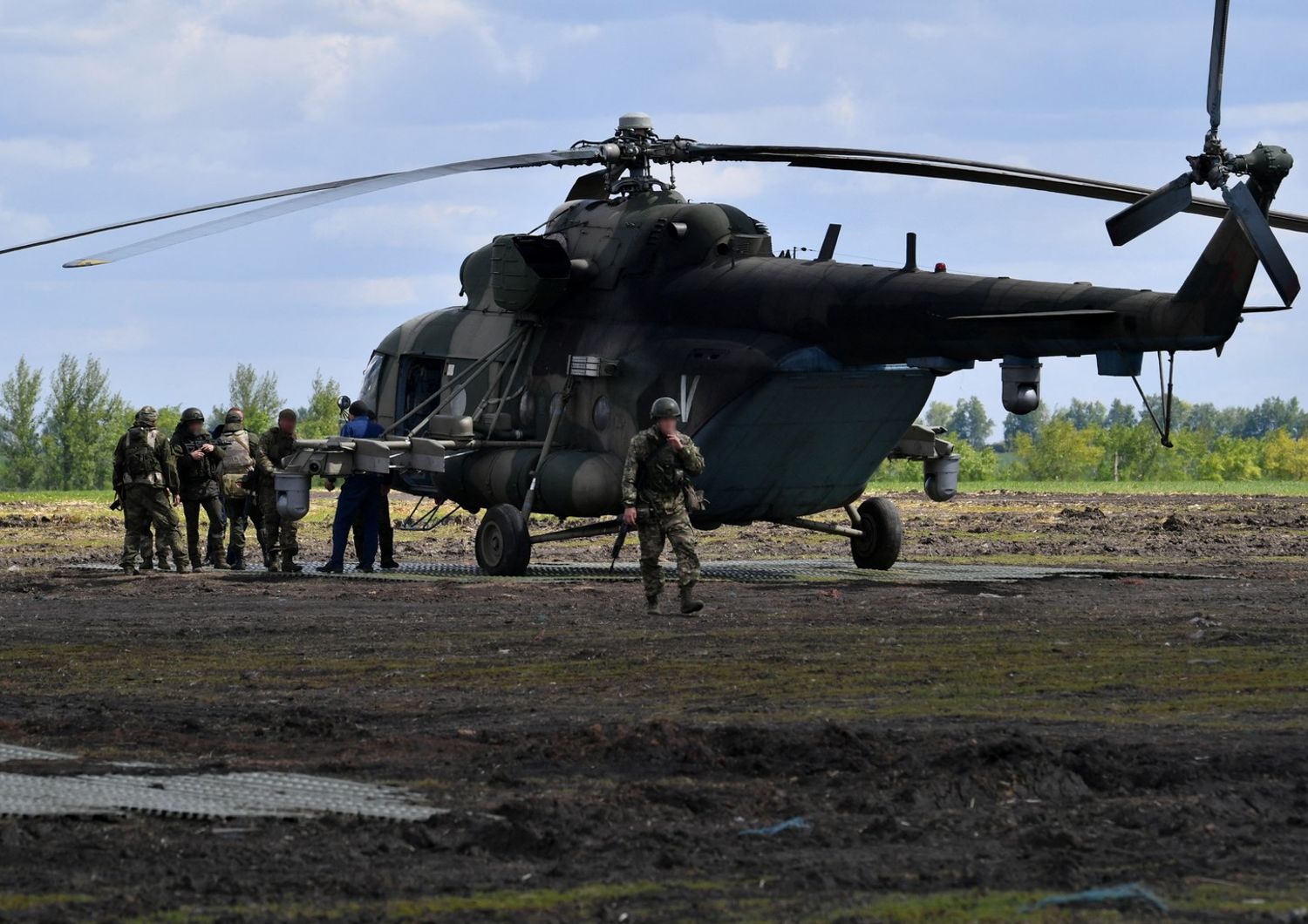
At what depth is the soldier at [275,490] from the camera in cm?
2075

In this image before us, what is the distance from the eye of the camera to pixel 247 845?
650cm

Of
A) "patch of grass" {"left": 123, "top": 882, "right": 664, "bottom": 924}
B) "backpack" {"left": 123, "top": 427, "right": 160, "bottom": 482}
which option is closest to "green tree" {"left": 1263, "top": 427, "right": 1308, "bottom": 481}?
"backpack" {"left": 123, "top": 427, "right": 160, "bottom": 482}

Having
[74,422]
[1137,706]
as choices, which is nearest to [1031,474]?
[74,422]

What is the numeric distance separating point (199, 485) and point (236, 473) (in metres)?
0.44

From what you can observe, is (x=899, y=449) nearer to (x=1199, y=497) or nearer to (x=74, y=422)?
(x=1199, y=497)

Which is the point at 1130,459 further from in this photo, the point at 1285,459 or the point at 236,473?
the point at 236,473

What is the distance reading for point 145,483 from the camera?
66.9ft

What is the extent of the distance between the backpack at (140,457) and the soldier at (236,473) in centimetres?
90

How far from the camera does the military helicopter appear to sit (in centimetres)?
1608

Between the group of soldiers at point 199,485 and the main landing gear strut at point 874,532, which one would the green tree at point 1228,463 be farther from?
the group of soldiers at point 199,485

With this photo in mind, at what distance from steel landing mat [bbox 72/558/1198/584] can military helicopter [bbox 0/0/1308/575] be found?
0.51 meters

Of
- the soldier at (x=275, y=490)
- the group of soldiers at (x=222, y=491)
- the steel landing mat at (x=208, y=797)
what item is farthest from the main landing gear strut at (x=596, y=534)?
the steel landing mat at (x=208, y=797)

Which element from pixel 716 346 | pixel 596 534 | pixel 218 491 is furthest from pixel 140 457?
pixel 716 346

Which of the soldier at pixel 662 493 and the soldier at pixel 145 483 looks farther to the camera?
the soldier at pixel 145 483
